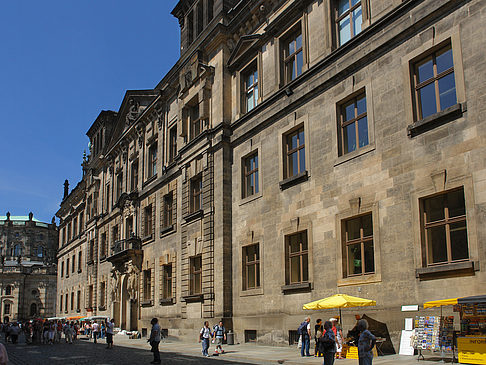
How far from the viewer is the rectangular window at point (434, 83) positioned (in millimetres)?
17719

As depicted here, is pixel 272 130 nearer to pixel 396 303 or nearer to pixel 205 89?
pixel 205 89

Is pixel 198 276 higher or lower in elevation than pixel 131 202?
lower

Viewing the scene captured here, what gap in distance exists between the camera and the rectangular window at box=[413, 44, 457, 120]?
17719mm

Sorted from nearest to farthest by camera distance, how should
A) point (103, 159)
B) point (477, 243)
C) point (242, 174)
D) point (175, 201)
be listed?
point (477, 243)
point (242, 174)
point (175, 201)
point (103, 159)

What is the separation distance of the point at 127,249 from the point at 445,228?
28.5m

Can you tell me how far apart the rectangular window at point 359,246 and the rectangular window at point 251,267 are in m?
6.58

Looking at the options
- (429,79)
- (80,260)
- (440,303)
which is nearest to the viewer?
(440,303)

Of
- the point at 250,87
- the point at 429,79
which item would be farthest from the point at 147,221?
the point at 429,79

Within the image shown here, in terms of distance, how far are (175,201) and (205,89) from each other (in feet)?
26.8

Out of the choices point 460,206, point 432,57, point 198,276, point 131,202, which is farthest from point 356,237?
point 131,202

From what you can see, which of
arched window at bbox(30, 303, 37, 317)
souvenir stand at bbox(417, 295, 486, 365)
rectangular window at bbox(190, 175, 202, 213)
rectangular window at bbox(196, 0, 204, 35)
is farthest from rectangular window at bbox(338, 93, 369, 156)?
arched window at bbox(30, 303, 37, 317)

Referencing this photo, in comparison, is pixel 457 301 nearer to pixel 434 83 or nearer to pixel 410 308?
pixel 410 308

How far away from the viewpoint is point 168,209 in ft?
124

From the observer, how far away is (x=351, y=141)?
2180 centimetres
